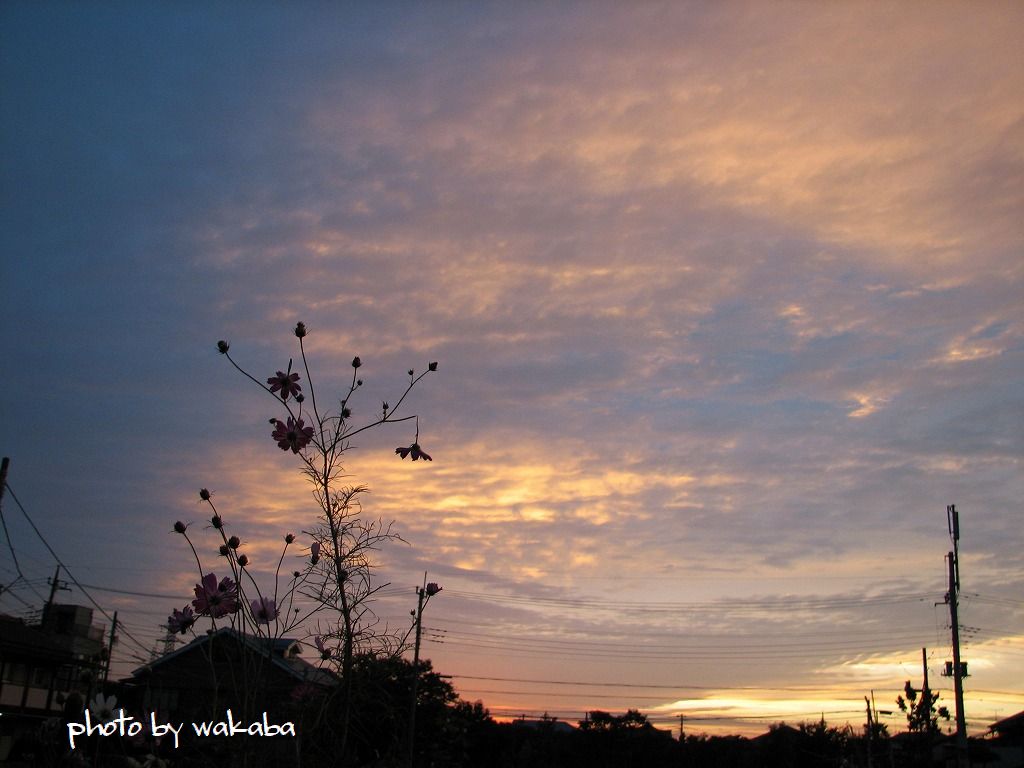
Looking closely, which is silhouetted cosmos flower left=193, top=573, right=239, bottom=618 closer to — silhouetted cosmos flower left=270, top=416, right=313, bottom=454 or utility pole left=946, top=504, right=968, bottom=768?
silhouetted cosmos flower left=270, top=416, right=313, bottom=454

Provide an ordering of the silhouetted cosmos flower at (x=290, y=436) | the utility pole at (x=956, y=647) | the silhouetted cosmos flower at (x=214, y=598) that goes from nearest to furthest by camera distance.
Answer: the silhouetted cosmos flower at (x=214, y=598)
the silhouetted cosmos flower at (x=290, y=436)
the utility pole at (x=956, y=647)

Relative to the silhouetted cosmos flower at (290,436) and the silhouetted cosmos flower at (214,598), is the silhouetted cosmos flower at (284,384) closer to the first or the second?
the silhouetted cosmos flower at (290,436)

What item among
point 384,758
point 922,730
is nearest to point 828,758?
point 922,730

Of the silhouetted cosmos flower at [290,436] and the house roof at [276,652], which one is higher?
the silhouetted cosmos flower at [290,436]

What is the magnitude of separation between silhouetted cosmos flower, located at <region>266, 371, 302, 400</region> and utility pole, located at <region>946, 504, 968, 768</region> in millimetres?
31272

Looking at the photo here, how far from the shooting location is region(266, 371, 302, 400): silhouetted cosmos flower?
447cm

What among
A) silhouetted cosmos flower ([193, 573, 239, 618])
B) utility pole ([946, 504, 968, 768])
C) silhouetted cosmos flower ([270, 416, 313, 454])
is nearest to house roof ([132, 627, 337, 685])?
silhouetted cosmos flower ([193, 573, 239, 618])

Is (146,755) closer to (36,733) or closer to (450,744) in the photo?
(36,733)

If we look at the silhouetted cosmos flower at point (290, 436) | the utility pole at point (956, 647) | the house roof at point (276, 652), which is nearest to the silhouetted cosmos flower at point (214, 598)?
the house roof at point (276, 652)

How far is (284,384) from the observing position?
4488 mm

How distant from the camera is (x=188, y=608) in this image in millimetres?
4098

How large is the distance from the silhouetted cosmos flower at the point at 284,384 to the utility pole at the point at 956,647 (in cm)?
3127

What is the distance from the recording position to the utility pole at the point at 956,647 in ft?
95.9

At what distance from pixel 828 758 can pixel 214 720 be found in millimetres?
65260
